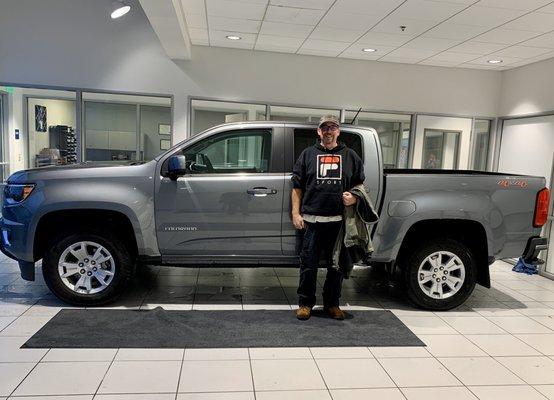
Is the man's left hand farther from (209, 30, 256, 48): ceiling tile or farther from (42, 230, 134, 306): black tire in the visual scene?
(209, 30, 256, 48): ceiling tile

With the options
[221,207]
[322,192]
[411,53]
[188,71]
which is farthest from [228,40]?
[322,192]

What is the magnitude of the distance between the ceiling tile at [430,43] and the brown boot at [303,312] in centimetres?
395

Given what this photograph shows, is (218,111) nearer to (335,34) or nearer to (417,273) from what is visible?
(335,34)

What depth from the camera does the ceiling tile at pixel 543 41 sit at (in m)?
5.26

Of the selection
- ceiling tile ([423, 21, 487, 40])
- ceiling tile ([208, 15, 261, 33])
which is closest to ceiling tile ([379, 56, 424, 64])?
ceiling tile ([423, 21, 487, 40])

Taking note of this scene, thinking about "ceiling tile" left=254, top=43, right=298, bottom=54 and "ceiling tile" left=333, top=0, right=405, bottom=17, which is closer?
"ceiling tile" left=333, top=0, right=405, bottom=17

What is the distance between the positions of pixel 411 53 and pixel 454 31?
121 cm

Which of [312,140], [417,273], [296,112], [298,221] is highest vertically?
[296,112]

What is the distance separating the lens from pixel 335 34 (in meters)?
5.79

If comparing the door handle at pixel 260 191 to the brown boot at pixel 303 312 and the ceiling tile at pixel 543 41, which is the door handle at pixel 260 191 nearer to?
the brown boot at pixel 303 312

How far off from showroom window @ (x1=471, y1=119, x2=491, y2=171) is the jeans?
5.04 meters

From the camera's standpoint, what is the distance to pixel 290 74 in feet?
23.0

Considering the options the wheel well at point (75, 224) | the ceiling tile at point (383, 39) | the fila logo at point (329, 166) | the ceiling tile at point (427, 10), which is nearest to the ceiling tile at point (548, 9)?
the ceiling tile at point (427, 10)

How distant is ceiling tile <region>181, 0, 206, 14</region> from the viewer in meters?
4.83
